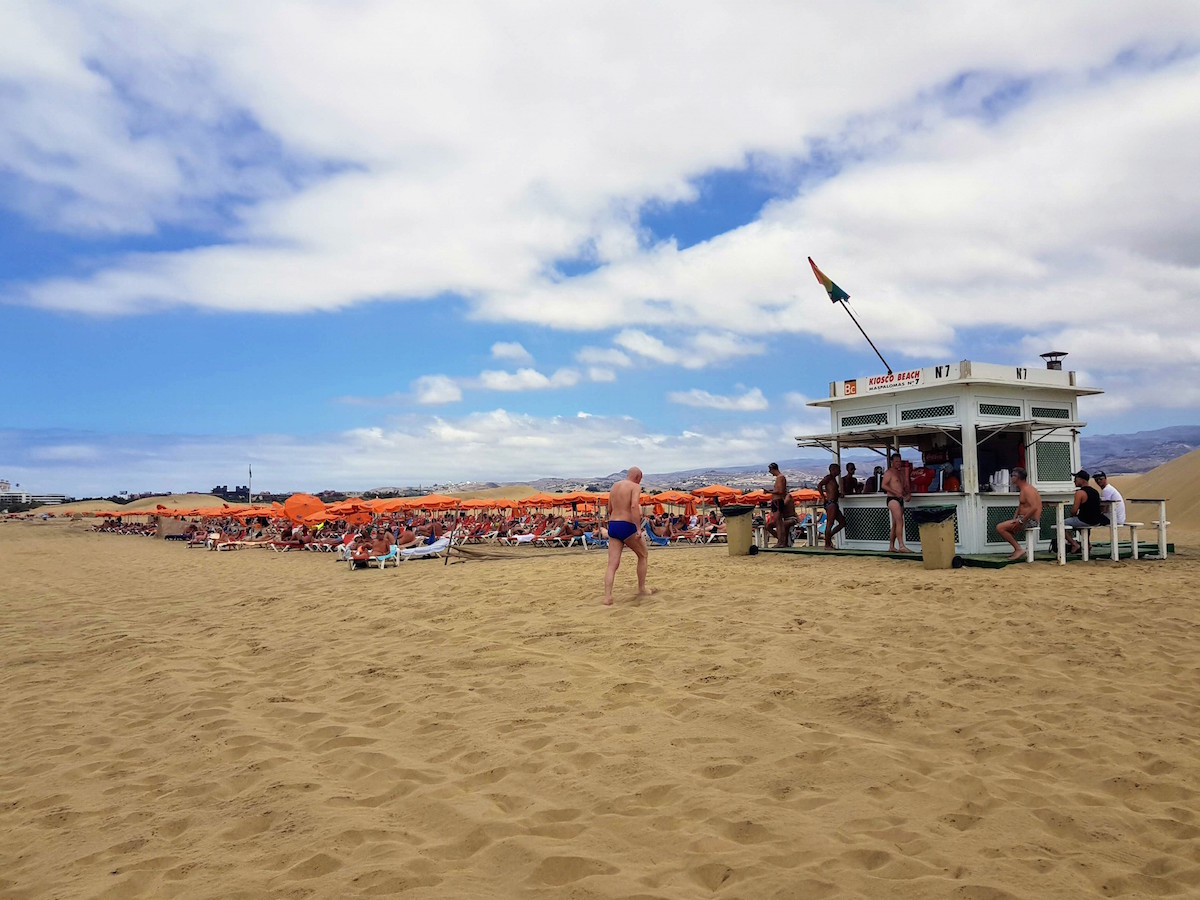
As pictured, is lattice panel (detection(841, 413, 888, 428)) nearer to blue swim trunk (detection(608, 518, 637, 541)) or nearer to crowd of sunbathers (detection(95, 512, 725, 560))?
blue swim trunk (detection(608, 518, 637, 541))

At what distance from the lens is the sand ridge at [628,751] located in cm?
290

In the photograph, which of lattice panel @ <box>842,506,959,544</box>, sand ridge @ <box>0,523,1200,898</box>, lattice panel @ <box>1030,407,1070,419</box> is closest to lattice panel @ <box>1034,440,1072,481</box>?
lattice panel @ <box>1030,407,1070,419</box>

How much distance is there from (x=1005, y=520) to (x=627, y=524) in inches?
272

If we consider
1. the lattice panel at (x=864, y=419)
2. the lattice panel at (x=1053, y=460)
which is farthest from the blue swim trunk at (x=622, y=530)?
the lattice panel at (x=1053, y=460)

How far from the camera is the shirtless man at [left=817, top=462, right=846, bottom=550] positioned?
13.0m

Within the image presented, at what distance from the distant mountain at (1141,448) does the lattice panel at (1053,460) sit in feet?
310

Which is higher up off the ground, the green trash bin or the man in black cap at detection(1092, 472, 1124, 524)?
the man in black cap at detection(1092, 472, 1124, 524)

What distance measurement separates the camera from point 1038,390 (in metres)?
12.6

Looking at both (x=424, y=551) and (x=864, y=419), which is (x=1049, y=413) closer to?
(x=864, y=419)

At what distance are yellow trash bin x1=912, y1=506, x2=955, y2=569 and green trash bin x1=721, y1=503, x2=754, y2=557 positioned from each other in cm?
288

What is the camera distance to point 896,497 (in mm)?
11836

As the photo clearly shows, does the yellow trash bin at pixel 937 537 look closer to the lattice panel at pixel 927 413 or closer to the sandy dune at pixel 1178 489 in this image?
the lattice panel at pixel 927 413

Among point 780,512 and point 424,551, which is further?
point 424,551

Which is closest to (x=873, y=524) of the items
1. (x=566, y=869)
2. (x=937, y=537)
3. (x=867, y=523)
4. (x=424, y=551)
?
(x=867, y=523)
